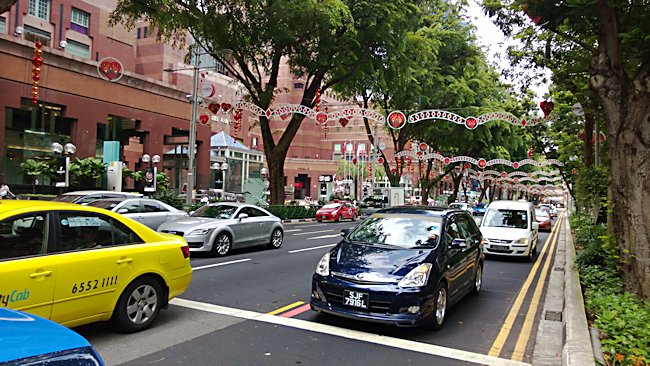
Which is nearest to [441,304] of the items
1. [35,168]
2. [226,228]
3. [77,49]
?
[226,228]

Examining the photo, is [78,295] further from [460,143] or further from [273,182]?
[460,143]

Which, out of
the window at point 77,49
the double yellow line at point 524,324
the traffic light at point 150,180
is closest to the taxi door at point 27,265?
the double yellow line at point 524,324

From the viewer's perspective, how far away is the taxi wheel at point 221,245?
12.0m

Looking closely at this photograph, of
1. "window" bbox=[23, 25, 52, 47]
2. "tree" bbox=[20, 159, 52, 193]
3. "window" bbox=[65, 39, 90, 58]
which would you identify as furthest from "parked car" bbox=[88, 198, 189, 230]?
"window" bbox=[65, 39, 90, 58]

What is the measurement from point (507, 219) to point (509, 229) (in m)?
0.85

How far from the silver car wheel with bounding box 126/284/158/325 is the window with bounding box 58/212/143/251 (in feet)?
2.02

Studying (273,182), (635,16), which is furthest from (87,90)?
(635,16)

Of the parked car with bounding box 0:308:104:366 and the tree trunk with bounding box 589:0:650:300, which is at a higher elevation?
the tree trunk with bounding box 589:0:650:300

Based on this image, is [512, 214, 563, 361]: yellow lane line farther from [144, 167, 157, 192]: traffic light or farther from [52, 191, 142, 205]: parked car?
[144, 167, 157, 192]: traffic light

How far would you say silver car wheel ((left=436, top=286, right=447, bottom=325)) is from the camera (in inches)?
244

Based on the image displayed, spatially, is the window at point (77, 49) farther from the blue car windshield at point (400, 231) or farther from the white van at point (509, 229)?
the blue car windshield at point (400, 231)

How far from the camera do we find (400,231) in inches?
283

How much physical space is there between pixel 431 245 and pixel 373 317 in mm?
1535

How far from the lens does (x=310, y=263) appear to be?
1164cm
